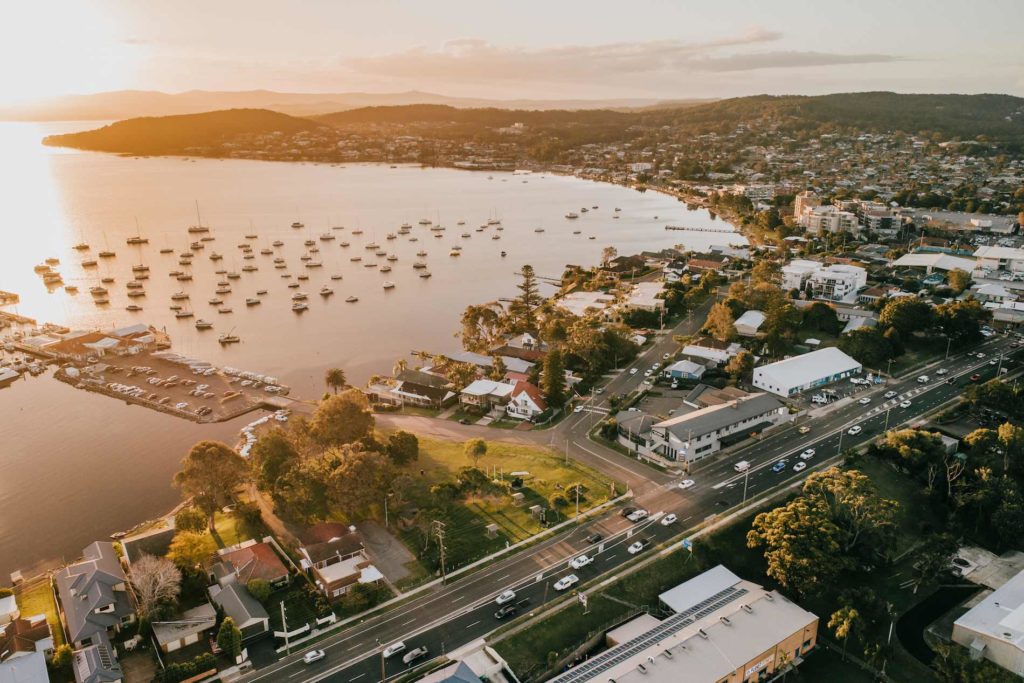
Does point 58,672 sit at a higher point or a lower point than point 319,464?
lower

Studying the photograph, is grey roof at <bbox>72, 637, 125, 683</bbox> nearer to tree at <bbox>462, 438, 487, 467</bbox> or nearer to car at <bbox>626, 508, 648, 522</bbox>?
tree at <bbox>462, 438, 487, 467</bbox>

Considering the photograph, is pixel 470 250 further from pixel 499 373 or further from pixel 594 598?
pixel 594 598

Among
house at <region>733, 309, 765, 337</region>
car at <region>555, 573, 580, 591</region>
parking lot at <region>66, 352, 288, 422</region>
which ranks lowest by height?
parking lot at <region>66, 352, 288, 422</region>

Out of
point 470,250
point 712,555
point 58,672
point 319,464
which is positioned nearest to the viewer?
point 58,672

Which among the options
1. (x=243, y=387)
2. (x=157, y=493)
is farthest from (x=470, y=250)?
(x=157, y=493)

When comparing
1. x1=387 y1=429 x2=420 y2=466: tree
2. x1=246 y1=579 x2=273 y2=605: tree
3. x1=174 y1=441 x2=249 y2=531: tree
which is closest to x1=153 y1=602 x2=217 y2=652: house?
x1=246 y1=579 x2=273 y2=605: tree

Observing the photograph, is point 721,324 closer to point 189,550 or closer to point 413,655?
point 413,655

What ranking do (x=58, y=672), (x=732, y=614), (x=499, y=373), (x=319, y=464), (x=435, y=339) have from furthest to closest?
(x=435, y=339) < (x=499, y=373) < (x=319, y=464) < (x=732, y=614) < (x=58, y=672)

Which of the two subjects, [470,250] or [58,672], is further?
[470,250]
